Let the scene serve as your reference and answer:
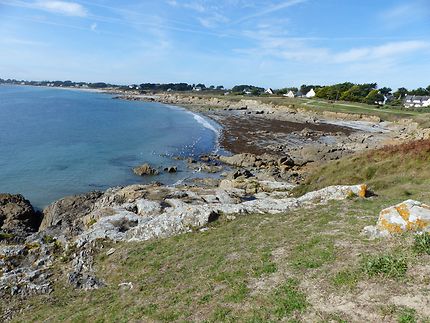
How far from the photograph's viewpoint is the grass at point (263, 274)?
33.4 ft

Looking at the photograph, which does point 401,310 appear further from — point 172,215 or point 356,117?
point 356,117

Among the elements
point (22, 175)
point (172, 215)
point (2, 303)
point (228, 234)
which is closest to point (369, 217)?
point (228, 234)

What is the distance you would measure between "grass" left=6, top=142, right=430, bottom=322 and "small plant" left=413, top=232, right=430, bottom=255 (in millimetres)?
50

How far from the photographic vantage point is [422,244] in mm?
11281

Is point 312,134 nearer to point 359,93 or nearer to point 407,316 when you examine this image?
point 407,316

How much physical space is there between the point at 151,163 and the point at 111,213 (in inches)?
1287

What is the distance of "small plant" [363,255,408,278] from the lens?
10.6m

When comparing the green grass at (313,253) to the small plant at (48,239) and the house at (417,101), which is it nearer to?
the small plant at (48,239)

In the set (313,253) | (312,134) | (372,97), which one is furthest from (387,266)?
(372,97)

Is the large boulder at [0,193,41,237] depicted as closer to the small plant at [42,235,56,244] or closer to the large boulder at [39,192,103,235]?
the large boulder at [39,192,103,235]

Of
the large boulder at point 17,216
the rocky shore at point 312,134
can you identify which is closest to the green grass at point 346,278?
the large boulder at point 17,216

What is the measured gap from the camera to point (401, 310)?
29.7 feet

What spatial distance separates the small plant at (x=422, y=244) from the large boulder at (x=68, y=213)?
841 inches

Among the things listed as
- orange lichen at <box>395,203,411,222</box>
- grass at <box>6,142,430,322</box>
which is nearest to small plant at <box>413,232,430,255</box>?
grass at <box>6,142,430,322</box>
